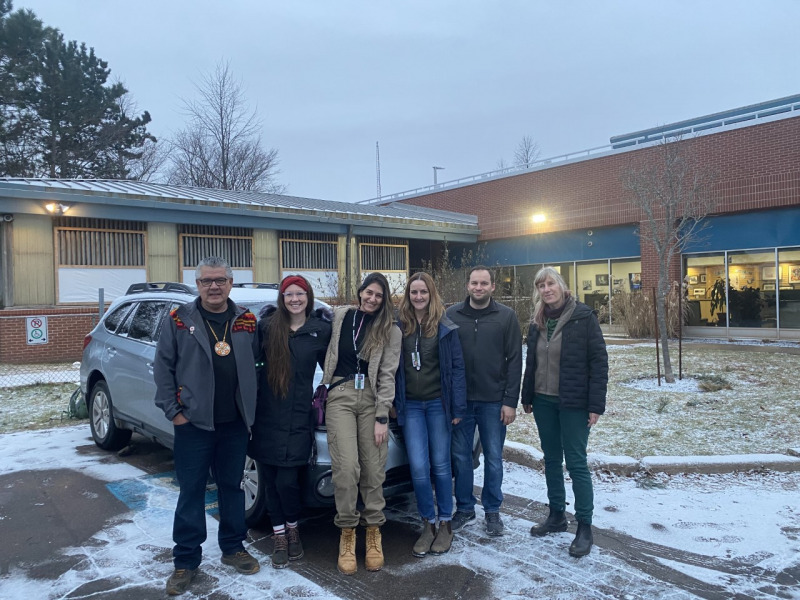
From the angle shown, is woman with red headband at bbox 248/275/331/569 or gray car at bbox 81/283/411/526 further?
gray car at bbox 81/283/411/526

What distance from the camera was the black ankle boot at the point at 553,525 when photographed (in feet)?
14.6

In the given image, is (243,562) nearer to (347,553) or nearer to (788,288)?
(347,553)

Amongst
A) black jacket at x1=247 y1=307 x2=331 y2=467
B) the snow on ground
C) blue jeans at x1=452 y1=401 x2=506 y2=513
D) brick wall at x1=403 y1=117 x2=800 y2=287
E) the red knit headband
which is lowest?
the snow on ground

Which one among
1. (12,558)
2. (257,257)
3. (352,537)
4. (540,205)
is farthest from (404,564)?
(540,205)

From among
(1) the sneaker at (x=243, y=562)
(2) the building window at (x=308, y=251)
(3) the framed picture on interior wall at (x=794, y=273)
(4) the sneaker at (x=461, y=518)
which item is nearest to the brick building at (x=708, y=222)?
(3) the framed picture on interior wall at (x=794, y=273)

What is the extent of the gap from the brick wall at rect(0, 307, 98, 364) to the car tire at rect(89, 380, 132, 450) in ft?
22.6

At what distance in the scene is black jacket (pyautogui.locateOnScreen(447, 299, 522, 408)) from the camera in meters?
4.45

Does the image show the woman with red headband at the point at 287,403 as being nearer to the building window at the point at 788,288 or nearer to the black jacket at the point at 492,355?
the black jacket at the point at 492,355

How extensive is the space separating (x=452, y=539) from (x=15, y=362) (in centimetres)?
1262

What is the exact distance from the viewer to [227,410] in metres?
3.84

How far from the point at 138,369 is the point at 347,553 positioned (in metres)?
3.08

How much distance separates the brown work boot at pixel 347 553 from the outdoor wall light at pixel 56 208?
1303cm

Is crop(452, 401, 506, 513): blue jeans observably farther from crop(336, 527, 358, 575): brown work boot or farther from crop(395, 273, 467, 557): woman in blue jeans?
crop(336, 527, 358, 575): brown work boot

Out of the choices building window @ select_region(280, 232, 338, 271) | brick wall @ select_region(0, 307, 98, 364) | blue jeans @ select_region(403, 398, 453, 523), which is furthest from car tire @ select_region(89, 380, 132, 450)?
building window @ select_region(280, 232, 338, 271)
